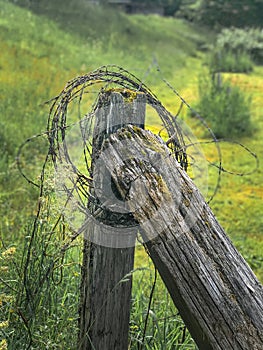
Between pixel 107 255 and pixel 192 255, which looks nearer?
pixel 192 255

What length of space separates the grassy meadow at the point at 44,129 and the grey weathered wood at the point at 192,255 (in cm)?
26

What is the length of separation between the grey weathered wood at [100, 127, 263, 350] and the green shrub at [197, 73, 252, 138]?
23.1 feet

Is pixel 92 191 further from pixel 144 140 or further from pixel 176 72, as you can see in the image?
pixel 176 72

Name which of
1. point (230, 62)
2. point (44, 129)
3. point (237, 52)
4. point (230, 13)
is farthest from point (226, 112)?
point (230, 13)

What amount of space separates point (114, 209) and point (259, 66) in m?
15.2

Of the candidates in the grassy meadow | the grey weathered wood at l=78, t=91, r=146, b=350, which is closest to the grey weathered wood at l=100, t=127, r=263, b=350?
the grey weathered wood at l=78, t=91, r=146, b=350

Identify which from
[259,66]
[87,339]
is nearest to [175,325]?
[87,339]

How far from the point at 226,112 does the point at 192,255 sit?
7552mm

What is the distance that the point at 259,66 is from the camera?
1666 centimetres

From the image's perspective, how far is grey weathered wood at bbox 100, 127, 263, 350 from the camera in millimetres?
2072

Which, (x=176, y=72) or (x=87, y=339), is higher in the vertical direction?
(x=87, y=339)

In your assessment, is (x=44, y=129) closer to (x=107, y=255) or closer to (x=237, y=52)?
(x=107, y=255)

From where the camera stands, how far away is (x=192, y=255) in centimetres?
208

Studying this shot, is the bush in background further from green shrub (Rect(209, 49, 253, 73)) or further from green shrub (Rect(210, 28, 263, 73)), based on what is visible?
green shrub (Rect(209, 49, 253, 73))
